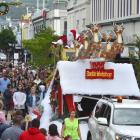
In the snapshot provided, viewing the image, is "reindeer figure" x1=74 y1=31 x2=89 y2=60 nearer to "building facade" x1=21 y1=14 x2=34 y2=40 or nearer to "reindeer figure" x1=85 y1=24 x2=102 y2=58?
"reindeer figure" x1=85 y1=24 x2=102 y2=58

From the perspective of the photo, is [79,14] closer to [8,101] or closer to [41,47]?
[41,47]

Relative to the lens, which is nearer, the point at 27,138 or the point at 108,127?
the point at 27,138

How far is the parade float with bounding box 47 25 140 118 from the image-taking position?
766 inches

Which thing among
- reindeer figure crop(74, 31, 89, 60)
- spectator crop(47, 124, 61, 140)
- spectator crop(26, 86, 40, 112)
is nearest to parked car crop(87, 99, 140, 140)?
spectator crop(47, 124, 61, 140)

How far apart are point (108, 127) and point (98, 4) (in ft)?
184

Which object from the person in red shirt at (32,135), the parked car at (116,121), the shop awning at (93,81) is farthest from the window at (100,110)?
the person in red shirt at (32,135)

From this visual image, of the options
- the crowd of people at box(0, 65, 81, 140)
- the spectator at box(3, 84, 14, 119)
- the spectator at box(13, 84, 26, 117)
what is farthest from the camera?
the spectator at box(3, 84, 14, 119)

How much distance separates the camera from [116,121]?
1436cm

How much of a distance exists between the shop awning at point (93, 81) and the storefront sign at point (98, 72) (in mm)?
96

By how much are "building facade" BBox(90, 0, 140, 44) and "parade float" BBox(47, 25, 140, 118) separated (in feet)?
97.5

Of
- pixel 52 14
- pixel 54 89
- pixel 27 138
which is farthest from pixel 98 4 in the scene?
pixel 27 138

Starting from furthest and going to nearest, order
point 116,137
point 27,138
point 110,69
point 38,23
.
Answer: point 38,23
point 110,69
point 116,137
point 27,138

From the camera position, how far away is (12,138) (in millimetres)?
10867

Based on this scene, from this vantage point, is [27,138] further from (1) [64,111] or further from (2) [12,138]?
(1) [64,111]
